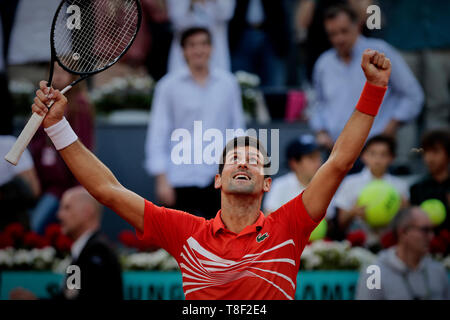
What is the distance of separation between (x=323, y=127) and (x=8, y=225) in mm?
2456

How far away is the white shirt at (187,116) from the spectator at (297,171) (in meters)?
0.45

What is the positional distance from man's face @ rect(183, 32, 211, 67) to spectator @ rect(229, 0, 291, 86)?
70.9 inches

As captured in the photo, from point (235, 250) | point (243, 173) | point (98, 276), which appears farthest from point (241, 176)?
point (98, 276)

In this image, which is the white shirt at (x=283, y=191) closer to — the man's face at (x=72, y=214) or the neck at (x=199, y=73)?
the neck at (x=199, y=73)

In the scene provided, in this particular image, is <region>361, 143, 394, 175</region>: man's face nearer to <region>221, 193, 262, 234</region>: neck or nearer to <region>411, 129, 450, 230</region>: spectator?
<region>411, 129, 450, 230</region>: spectator

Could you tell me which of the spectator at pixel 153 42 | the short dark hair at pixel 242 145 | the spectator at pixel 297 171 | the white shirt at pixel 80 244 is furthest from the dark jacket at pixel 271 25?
the short dark hair at pixel 242 145

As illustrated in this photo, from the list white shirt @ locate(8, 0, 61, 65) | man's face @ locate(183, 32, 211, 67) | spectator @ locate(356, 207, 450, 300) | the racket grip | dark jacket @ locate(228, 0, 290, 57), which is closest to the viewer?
the racket grip

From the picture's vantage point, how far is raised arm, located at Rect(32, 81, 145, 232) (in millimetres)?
3033

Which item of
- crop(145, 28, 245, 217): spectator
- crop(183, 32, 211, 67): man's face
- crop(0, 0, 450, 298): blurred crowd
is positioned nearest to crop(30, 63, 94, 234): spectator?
Answer: crop(0, 0, 450, 298): blurred crowd

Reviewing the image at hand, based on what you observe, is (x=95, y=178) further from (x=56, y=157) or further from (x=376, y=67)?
(x=56, y=157)

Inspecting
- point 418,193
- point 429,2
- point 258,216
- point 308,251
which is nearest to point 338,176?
point 258,216

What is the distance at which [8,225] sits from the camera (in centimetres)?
532

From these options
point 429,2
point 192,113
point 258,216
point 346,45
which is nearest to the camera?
point 258,216
